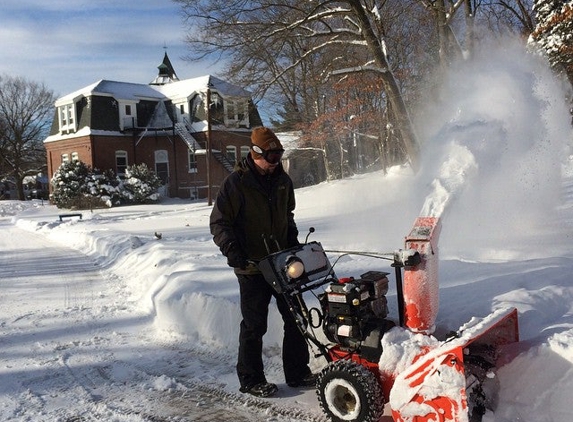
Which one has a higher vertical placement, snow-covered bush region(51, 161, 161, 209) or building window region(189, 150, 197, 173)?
building window region(189, 150, 197, 173)

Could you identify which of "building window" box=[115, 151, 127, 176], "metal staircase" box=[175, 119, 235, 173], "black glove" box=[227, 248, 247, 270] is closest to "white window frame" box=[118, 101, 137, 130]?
"building window" box=[115, 151, 127, 176]

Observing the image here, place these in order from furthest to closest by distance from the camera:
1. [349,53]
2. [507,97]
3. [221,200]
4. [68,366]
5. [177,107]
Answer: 1. [177,107]
2. [349,53]
3. [507,97]
4. [68,366]
5. [221,200]

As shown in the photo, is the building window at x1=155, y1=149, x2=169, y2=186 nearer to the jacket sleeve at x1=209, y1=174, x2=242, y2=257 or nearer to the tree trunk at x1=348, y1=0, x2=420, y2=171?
the tree trunk at x1=348, y1=0, x2=420, y2=171

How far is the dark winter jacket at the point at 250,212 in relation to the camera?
391 cm

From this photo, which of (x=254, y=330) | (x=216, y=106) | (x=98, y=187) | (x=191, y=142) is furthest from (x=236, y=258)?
(x=191, y=142)

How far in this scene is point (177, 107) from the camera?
1427 inches

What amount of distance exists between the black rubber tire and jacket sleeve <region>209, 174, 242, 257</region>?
117cm

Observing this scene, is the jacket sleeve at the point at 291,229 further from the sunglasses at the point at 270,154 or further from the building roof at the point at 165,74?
the building roof at the point at 165,74

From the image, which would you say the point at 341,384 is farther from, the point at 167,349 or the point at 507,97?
the point at 507,97

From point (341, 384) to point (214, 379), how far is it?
151cm

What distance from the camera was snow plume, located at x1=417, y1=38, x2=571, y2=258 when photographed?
18.5 ft

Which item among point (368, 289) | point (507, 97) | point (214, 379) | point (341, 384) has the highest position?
point (507, 97)

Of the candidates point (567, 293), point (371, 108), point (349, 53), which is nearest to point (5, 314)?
point (567, 293)

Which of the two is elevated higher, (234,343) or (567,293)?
(567,293)
